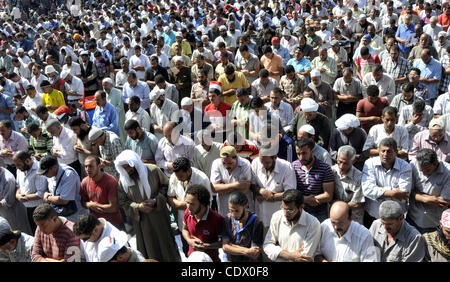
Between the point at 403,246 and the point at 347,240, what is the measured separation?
1.63 ft

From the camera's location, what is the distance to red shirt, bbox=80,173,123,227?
15.6 feet

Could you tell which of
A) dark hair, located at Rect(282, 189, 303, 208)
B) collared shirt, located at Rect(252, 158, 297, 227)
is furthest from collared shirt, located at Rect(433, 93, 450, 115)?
dark hair, located at Rect(282, 189, 303, 208)

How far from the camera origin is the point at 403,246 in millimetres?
3637

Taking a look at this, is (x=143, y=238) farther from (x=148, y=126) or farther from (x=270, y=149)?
(x=148, y=126)

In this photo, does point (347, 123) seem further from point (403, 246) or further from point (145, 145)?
point (145, 145)

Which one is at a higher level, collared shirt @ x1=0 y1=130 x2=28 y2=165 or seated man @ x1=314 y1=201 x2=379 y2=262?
seated man @ x1=314 y1=201 x2=379 y2=262

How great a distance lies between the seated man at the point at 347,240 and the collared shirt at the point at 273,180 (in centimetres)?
101

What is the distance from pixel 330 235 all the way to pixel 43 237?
254cm

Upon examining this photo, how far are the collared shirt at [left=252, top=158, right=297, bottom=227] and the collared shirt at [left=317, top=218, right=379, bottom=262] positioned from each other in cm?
102

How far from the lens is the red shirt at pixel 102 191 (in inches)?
187

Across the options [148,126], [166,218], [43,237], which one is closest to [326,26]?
[148,126]

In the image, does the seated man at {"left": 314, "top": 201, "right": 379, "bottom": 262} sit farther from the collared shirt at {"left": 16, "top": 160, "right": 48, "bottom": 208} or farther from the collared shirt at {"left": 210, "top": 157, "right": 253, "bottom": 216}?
the collared shirt at {"left": 16, "top": 160, "right": 48, "bottom": 208}

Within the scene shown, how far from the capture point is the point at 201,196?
397 centimetres

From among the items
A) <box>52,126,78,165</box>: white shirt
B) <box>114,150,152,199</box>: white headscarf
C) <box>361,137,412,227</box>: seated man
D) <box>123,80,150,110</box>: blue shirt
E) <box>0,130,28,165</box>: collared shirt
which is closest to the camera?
<box>361,137,412,227</box>: seated man
